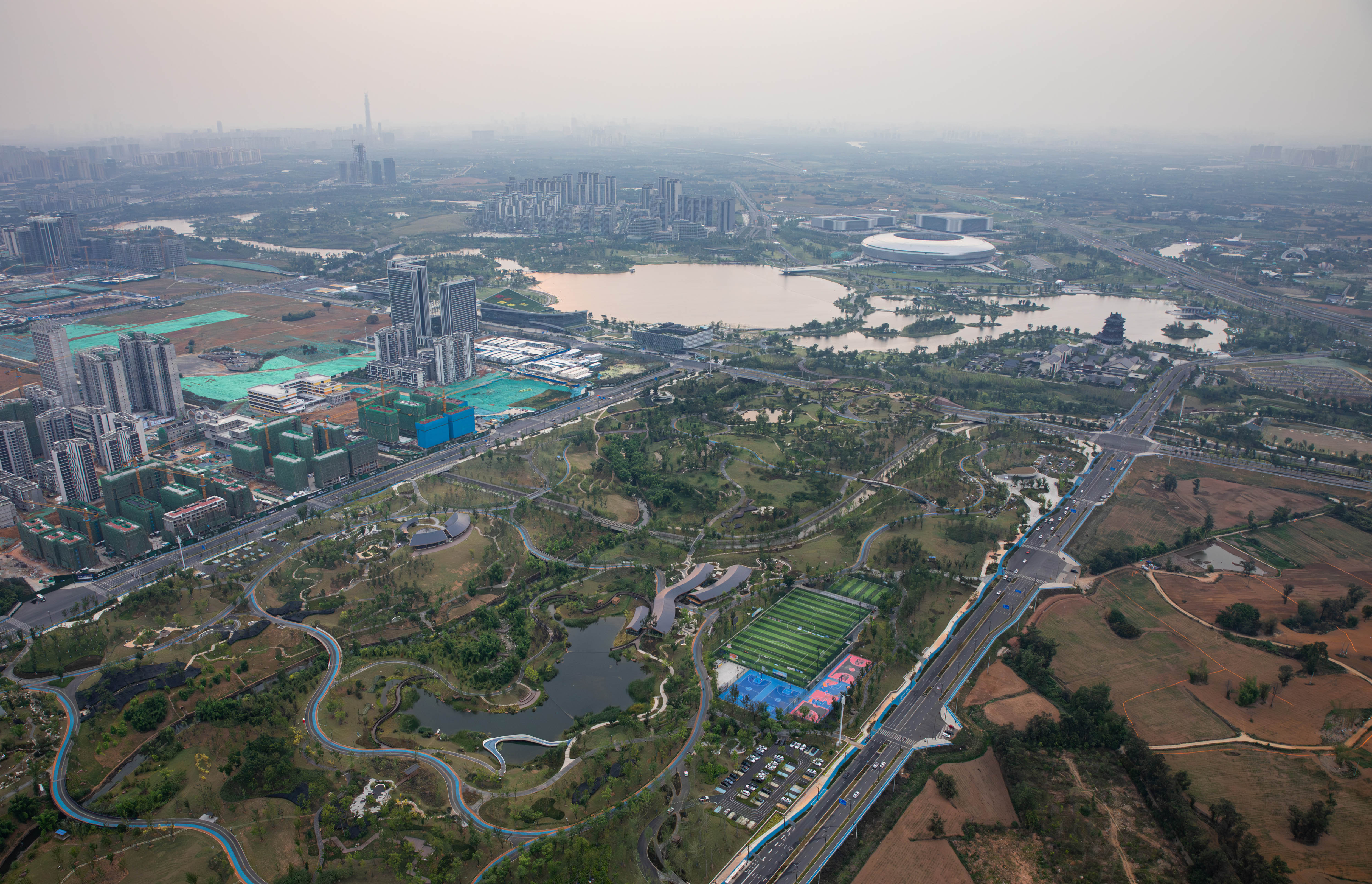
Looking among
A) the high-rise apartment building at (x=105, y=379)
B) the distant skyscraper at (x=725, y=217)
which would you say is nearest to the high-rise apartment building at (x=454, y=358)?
the high-rise apartment building at (x=105, y=379)

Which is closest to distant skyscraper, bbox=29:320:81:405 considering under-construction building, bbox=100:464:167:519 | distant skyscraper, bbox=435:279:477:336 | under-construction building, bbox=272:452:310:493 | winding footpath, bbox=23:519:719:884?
under-construction building, bbox=100:464:167:519

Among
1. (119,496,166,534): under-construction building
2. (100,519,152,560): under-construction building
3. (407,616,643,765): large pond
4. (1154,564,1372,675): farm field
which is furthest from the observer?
(119,496,166,534): under-construction building

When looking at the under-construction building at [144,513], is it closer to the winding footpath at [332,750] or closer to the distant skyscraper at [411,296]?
the winding footpath at [332,750]

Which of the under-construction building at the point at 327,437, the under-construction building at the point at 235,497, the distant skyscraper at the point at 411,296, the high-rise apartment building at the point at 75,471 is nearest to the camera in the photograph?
the under-construction building at the point at 235,497

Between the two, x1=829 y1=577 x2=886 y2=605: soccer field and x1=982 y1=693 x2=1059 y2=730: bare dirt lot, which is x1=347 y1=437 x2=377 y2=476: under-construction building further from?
x1=982 y1=693 x2=1059 y2=730: bare dirt lot

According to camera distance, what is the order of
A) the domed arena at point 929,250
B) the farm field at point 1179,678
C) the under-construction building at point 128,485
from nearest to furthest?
the farm field at point 1179,678 → the under-construction building at point 128,485 → the domed arena at point 929,250

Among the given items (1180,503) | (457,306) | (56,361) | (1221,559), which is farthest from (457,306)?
(1221,559)
